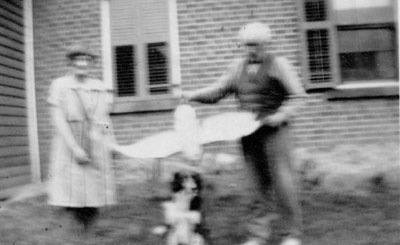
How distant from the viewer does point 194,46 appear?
7.48 metres

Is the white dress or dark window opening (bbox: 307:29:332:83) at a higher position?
dark window opening (bbox: 307:29:332:83)

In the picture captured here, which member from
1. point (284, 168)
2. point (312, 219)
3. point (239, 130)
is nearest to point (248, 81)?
point (239, 130)

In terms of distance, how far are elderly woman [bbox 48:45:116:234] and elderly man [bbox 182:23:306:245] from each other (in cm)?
114

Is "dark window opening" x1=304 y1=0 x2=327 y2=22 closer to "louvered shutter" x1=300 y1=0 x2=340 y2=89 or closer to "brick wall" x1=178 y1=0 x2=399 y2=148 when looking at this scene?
"louvered shutter" x1=300 y1=0 x2=340 y2=89

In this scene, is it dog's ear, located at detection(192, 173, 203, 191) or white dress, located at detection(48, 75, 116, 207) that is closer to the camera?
dog's ear, located at detection(192, 173, 203, 191)

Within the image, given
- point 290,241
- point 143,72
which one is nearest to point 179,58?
point 143,72

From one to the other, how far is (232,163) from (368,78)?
83.6 inches

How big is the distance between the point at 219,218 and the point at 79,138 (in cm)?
174

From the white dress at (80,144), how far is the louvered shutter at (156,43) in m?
3.26

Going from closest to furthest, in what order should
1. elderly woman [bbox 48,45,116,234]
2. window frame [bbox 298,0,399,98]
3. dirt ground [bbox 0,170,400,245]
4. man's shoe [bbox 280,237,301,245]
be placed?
man's shoe [bbox 280,237,301,245] < elderly woman [bbox 48,45,116,234] < dirt ground [bbox 0,170,400,245] < window frame [bbox 298,0,399,98]

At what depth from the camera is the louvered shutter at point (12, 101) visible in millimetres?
7297

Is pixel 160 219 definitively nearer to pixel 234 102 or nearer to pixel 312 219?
pixel 312 219

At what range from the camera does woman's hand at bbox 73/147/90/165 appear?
4176 millimetres

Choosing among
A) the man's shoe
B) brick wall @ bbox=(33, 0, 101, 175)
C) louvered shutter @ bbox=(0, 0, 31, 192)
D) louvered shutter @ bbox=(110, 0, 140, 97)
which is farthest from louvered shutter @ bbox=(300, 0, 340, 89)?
louvered shutter @ bbox=(0, 0, 31, 192)
